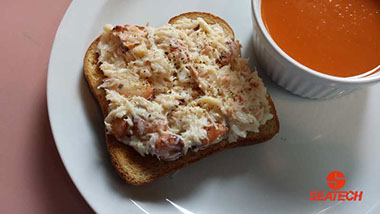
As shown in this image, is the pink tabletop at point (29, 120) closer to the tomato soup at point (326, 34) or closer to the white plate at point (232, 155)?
the white plate at point (232, 155)

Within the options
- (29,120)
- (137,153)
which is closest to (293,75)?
(137,153)

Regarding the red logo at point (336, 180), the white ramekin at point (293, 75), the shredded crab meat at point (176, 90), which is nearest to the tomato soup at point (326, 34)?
the white ramekin at point (293, 75)

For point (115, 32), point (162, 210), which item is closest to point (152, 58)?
point (115, 32)

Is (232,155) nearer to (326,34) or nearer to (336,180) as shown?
(336,180)

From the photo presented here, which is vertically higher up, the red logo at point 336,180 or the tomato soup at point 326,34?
the tomato soup at point 326,34

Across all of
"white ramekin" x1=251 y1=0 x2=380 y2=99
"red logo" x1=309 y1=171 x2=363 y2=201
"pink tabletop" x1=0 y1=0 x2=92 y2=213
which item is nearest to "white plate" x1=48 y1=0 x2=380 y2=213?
"red logo" x1=309 y1=171 x2=363 y2=201

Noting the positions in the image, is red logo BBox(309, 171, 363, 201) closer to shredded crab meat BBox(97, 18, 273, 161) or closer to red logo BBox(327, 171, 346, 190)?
red logo BBox(327, 171, 346, 190)
